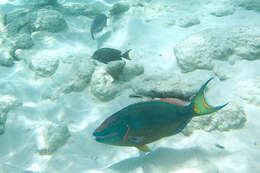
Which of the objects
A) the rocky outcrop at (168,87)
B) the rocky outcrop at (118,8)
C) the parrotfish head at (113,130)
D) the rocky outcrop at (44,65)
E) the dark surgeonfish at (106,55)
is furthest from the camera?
the rocky outcrop at (118,8)

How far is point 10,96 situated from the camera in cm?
409

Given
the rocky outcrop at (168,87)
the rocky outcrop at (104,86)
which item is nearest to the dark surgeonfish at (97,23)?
the rocky outcrop at (104,86)

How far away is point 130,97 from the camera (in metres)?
3.65

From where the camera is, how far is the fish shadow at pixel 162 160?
2.47 meters

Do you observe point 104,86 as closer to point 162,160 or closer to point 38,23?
point 162,160

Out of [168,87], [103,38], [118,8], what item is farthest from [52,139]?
[118,8]

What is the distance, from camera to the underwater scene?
225 cm

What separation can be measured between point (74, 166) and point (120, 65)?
200cm

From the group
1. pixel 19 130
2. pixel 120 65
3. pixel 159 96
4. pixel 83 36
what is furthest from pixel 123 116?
pixel 83 36

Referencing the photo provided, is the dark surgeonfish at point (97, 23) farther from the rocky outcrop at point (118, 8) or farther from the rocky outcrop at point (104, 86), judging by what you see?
the rocky outcrop at point (104, 86)

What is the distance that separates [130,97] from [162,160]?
1426 millimetres

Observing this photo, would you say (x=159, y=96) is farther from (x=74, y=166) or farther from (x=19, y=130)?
(x=19, y=130)

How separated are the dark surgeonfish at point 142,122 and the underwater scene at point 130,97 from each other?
1cm

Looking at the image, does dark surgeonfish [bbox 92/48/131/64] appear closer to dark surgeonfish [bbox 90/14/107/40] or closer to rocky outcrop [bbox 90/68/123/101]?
rocky outcrop [bbox 90/68/123/101]
